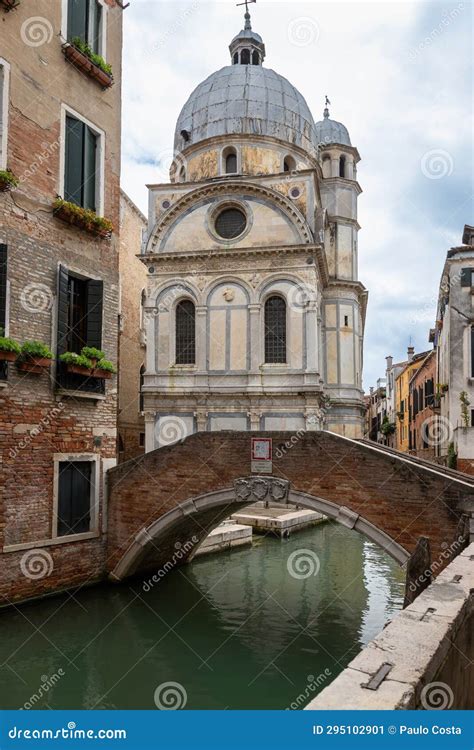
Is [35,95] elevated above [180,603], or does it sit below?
above

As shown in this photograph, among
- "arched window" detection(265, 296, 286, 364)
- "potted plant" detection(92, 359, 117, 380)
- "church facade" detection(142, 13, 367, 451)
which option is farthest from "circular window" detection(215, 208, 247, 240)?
"potted plant" detection(92, 359, 117, 380)

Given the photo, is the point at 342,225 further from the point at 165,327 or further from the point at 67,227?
the point at 67,227

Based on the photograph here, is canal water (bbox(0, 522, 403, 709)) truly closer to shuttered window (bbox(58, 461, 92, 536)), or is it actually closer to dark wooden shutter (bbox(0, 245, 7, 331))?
shuttered window (bbox(58, 461, 92, 536))

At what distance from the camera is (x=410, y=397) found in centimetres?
3994

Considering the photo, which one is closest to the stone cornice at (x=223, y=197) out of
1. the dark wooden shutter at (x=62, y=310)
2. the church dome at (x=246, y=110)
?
the church dome at (x=246, y=110)

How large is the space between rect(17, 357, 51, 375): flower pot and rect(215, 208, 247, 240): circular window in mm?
14441

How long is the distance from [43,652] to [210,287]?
54.1 feet

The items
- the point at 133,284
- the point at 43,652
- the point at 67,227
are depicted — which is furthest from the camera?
the point at 133,284

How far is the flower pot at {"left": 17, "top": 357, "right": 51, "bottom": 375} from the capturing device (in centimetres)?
1134

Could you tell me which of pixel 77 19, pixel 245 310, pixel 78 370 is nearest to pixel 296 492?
pixel 78 370

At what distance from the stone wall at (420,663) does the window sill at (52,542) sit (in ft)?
25.4

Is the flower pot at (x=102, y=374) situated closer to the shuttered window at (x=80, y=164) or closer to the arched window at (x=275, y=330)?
the shuttered window at (x=80, y=164)
